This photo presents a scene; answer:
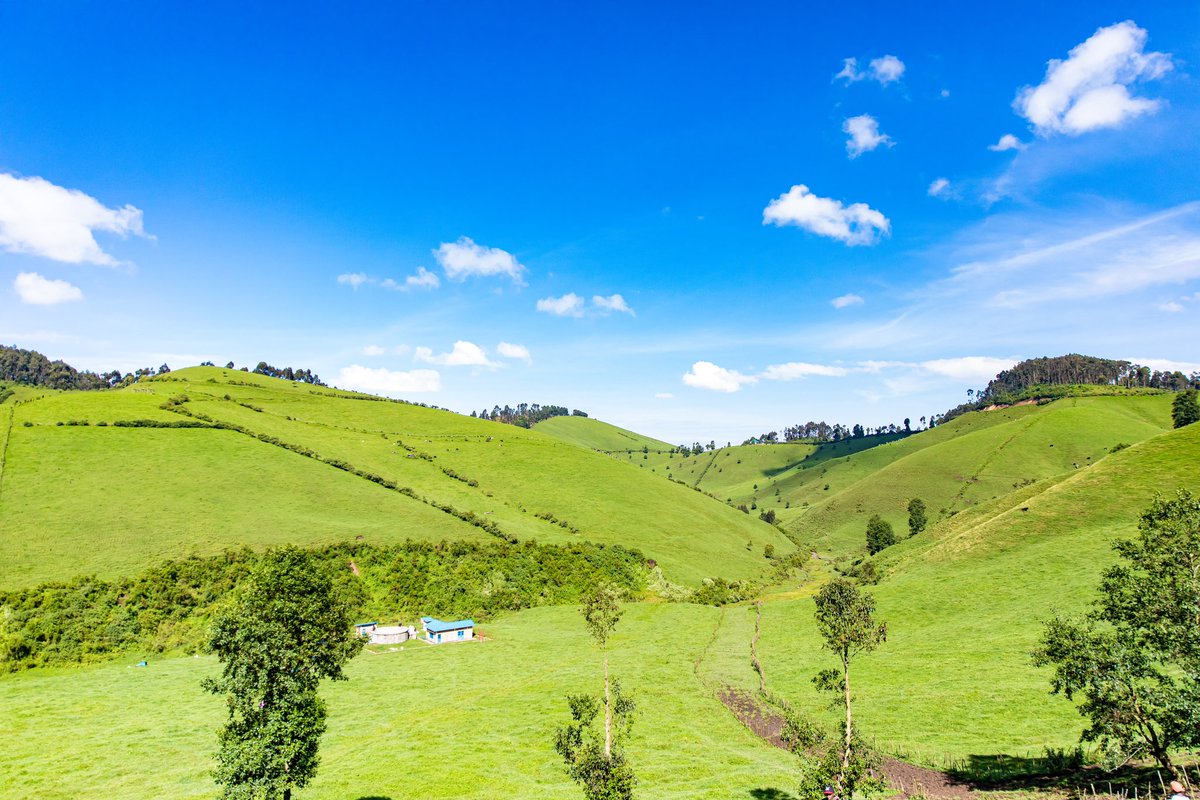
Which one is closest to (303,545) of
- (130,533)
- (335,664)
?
(130,533)

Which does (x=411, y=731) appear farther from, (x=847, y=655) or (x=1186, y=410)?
(x=1186, y=410)

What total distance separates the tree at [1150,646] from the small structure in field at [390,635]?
68609 mm

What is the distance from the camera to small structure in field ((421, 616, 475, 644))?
235ft

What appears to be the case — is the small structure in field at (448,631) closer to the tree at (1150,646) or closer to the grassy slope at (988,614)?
the grassy slope at (988,614)

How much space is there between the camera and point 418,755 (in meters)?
40.8

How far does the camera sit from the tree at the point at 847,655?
1068 inches

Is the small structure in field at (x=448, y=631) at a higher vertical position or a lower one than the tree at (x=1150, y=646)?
lower

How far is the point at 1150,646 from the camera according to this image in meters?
26.4

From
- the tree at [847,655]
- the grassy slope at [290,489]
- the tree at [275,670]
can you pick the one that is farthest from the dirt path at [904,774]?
the grassy slope at [290,489]

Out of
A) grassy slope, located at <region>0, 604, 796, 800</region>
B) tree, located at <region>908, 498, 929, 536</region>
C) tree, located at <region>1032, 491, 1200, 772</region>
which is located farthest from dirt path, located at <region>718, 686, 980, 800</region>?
tree, located at <region>908, 498, 929, 536</region>

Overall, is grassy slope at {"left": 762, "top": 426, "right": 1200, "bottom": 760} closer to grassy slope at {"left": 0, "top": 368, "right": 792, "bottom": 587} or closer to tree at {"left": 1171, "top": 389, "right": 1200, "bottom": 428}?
grassy slope at {"left": 0, "top": 368, "right": 792, "bottom": 587}

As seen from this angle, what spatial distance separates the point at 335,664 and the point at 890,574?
317 ft

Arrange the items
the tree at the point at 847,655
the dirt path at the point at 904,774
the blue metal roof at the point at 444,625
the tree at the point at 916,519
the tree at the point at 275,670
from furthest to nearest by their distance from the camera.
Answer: the tree at the point at 916,519
the blue metal roof at the point at 444,625
the dirt path at the point at 904,774
the tree at the point at 847,655
the tree at the point at 275,670

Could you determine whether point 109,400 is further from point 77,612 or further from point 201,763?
point 201,763
